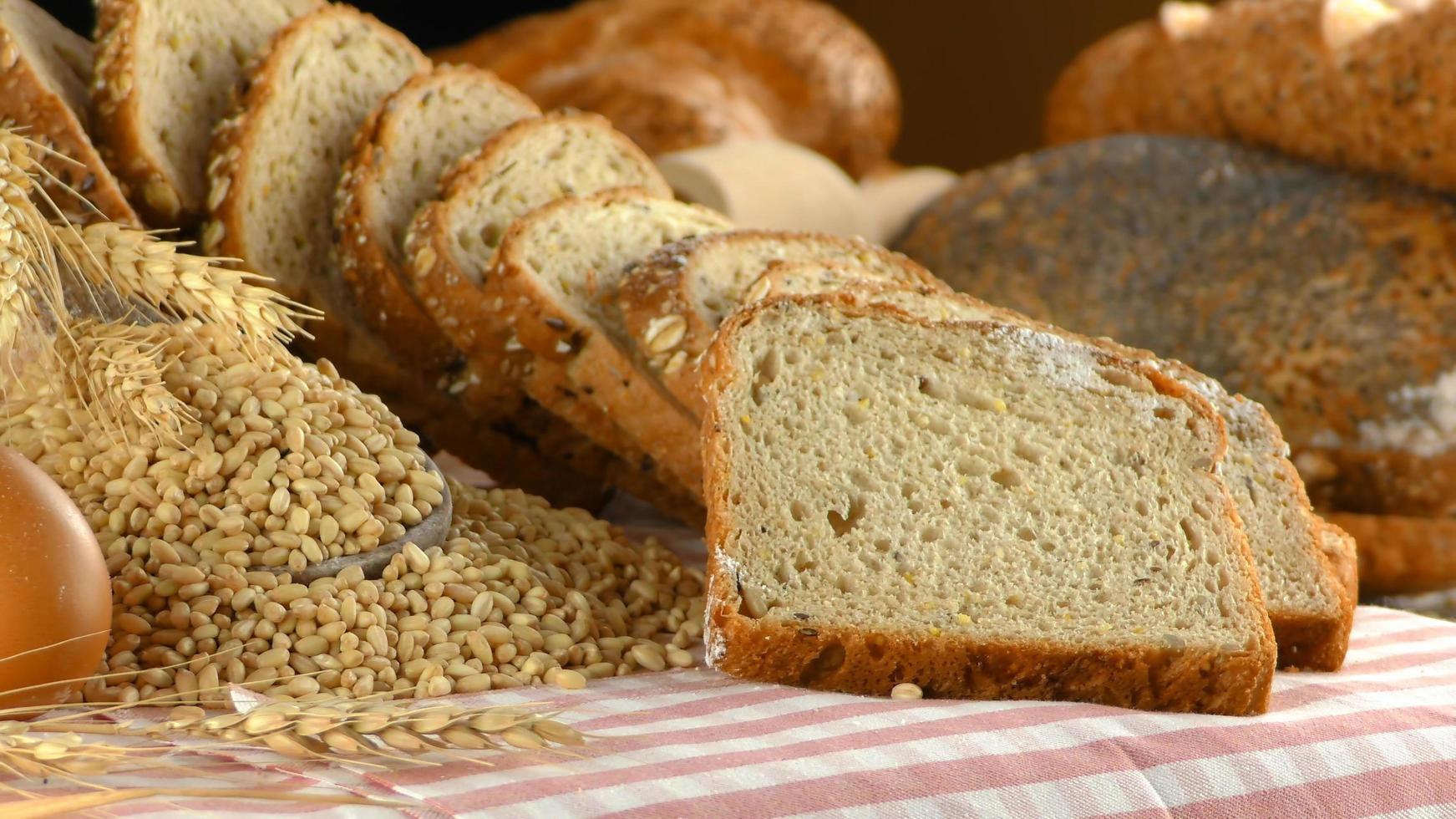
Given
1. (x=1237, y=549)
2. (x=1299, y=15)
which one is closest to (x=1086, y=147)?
(x=1299, y=15)

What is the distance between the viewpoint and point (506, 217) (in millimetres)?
2447

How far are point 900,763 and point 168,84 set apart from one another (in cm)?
173

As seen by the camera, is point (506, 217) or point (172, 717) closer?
point (172, 717)

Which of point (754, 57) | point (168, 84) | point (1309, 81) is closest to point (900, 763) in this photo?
point (168, 84)

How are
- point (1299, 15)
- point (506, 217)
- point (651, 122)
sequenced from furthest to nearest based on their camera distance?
point (651, 122)
point (1299, 15)
point (506, 217)

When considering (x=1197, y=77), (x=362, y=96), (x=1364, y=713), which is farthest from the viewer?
(x=1197, y=77)

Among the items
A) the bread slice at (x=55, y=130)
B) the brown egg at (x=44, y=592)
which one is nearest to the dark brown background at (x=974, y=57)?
the bread slice at (x=55, y=130)

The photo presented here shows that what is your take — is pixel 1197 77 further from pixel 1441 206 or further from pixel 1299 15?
pixel 1441 206

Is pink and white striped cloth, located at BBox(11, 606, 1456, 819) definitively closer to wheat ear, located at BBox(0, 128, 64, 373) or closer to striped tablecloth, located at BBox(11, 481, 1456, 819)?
striped tablecloth, located at BBox(11, 481, 1456, 819)

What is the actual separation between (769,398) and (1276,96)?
2.17 m

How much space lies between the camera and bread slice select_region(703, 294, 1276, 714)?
1.71m

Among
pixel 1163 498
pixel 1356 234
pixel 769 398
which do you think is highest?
pixel 1356 234

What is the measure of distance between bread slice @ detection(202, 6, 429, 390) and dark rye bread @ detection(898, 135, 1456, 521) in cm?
167

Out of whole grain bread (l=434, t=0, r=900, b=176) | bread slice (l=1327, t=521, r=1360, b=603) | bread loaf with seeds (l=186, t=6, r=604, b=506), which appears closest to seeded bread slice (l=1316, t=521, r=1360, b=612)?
bread slice (l=1327, t=521, r=1360, b=603)
